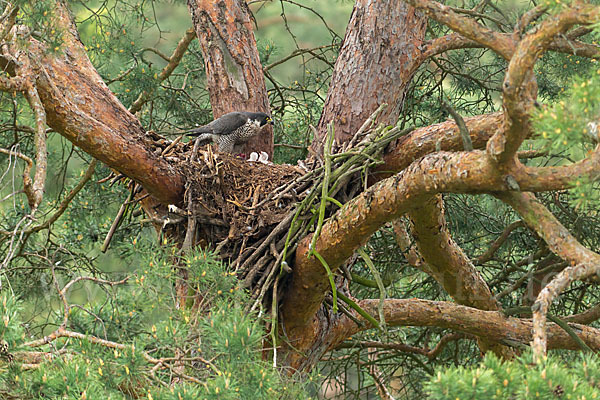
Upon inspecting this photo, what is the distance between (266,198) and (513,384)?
6.68 feet

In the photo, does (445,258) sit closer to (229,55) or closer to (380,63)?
(380,63)

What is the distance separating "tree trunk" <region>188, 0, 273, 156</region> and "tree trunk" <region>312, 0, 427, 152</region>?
2.25 ft

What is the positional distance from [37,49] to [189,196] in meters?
0.83

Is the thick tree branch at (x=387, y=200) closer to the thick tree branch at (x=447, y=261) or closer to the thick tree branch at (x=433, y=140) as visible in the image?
the thick tree branch at (x=447, y=261)

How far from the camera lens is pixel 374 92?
353 centimetres

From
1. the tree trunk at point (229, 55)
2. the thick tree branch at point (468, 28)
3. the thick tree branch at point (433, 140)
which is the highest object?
the tree trunk at point (229, 55)

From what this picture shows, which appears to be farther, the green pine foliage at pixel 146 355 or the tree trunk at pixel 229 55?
the tree trunk at pixel 229 55

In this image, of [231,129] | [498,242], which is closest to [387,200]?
[231,129]

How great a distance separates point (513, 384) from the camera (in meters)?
1.34

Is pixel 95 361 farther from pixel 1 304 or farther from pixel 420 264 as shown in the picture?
pixel 420 264

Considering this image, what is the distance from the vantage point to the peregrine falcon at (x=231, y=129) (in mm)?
3848

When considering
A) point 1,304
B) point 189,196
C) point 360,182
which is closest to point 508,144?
point 1,304

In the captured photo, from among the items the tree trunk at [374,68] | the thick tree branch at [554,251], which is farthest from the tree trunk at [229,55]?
the thick tree branch at [554,251]

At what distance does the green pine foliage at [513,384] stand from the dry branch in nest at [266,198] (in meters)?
1.53
